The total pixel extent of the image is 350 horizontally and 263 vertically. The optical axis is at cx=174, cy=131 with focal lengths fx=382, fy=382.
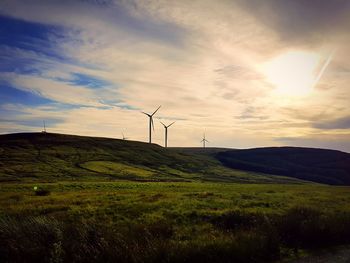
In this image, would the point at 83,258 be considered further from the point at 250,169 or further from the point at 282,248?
the point at 250,169

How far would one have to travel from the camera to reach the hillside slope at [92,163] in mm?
101812

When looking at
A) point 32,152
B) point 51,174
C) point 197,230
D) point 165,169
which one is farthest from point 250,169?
point 197,230

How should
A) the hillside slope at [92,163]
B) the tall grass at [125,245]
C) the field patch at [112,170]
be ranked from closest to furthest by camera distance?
1. the tall grass at [125,245]
2. the hillside slope at [92,163]
3. the field patch at [112,170]

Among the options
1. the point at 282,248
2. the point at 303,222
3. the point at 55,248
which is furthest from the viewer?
the point at 303,222

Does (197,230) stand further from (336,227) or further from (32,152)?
(32,152)

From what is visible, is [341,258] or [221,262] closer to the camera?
[221,262]

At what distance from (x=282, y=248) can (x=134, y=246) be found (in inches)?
231

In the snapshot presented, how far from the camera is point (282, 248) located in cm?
1456

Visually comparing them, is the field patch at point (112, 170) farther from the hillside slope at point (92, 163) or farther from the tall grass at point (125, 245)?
the tall grass at point (125, 245)

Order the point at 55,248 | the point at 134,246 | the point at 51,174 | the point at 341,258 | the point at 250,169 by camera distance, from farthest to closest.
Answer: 1. the point at 250,169
2. the point at 51,174
3. the point at 341,258
4. the point at 134,246
5. the point at 55,248

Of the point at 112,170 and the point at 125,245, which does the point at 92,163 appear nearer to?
the point at 112,170

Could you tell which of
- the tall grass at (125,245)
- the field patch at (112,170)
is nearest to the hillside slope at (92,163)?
the field patch at (112,170)

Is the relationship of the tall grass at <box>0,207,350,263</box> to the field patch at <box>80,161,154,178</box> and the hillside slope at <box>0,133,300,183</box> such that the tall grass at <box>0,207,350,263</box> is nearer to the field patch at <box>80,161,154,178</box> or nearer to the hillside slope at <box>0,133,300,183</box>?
the hillside slope at <box>0,133,300,183</box>

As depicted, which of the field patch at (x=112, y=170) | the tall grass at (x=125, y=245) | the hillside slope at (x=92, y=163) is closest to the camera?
the tall grass at (x=125, y=245)
